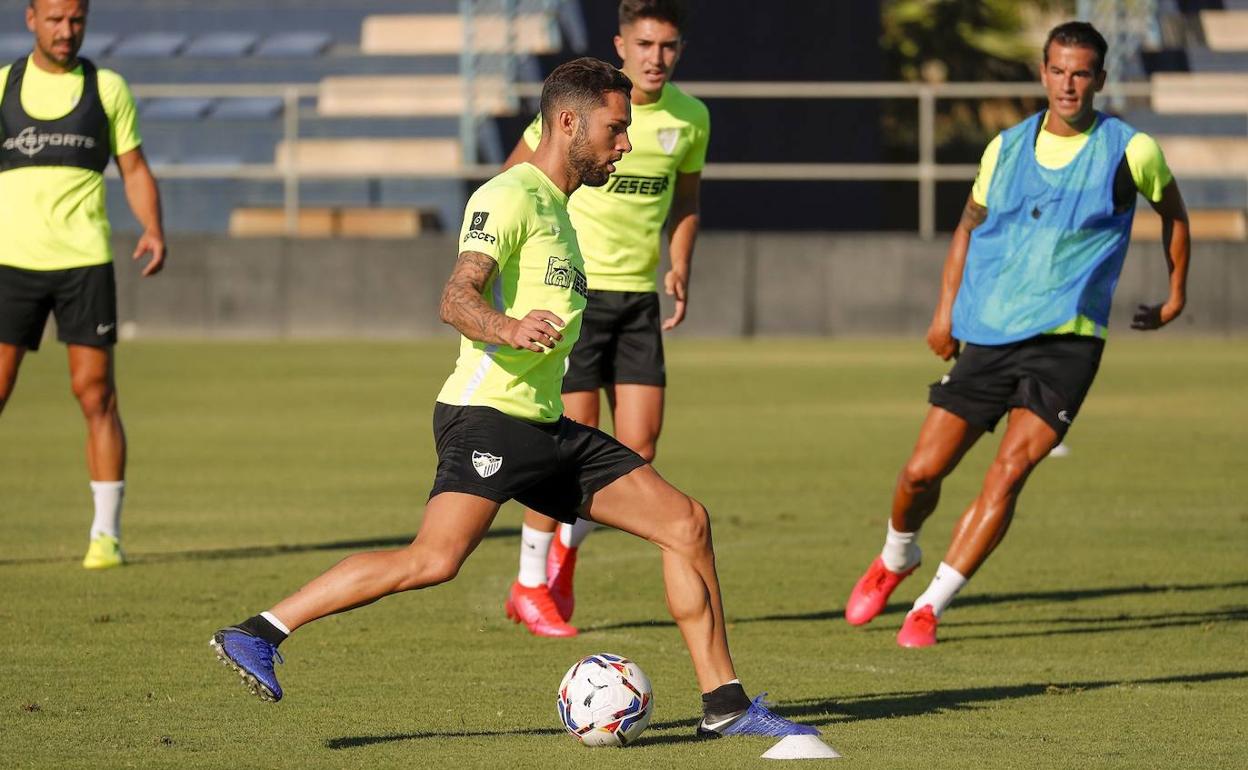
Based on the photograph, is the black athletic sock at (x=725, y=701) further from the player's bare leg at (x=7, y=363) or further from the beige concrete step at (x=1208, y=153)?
the beige concrete step at (x=1208, y=153)

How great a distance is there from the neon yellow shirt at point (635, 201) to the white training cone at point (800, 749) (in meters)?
3.01

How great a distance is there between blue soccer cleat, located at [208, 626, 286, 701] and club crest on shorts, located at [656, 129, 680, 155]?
3.38m

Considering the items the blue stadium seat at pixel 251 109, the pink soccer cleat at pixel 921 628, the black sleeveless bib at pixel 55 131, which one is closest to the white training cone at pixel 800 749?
the pink soccer cleat at pixel 921 628

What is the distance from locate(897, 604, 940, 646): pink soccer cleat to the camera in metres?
7.85

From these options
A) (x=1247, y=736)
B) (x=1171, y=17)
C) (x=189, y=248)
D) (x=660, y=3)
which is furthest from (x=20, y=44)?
(x=1247, y=736)

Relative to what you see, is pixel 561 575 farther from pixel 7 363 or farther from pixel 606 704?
pixel 7 363

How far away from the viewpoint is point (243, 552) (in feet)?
33.1

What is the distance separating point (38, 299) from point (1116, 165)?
464 cm

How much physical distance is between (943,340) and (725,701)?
8.36ft

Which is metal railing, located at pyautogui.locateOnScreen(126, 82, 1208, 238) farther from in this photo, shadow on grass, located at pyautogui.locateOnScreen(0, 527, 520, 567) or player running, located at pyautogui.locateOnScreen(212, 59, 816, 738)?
player running, located at pyautogui.locateOnScreen(212, 59, 816, 738)

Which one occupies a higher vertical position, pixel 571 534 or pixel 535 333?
pixel 535 333

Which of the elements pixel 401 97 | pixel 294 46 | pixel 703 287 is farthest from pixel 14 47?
pixel 703 287

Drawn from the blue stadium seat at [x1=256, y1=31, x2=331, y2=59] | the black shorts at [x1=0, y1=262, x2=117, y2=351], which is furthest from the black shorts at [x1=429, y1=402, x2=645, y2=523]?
the blue stadium seat at [x1=256, y1=31, x2=331, y2=59]

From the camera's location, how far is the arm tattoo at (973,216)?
318 inches
